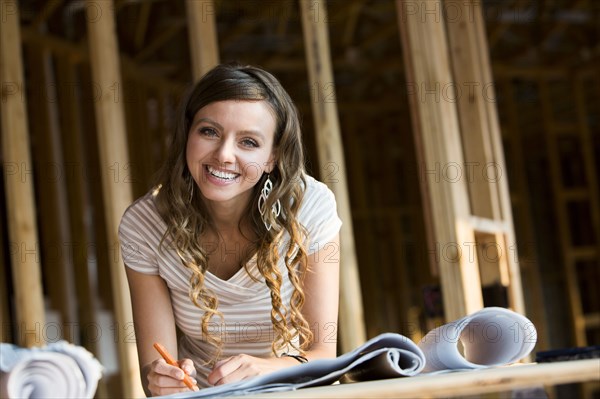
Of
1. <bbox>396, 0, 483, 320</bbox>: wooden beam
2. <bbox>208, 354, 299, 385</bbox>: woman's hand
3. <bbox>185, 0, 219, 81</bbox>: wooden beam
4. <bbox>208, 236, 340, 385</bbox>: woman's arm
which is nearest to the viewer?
<bbox>208, 354, 299, 385</bbox>: woman's hand

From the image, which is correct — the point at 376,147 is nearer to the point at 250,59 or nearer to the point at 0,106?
the point at 250,59

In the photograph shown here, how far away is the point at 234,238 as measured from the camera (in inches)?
88.1

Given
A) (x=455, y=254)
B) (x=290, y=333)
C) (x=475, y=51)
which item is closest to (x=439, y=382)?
(x=290, y=333)

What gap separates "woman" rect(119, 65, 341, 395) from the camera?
6.77ft

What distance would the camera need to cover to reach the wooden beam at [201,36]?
3.66 metres

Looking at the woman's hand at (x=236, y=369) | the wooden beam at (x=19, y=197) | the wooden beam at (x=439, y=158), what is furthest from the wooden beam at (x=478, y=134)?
the woman's hand at (x=236, y=369)

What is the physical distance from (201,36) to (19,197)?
1077mm

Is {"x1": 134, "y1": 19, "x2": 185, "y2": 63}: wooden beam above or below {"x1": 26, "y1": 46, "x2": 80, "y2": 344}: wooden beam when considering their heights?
above

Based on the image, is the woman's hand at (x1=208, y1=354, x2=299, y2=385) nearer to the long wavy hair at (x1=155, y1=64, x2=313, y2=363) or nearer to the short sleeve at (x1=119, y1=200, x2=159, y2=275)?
the long wavy hair at (x1=155, y1=64, x2=313, y2=363)

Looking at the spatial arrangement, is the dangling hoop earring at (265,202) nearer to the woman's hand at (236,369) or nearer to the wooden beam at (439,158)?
the woman's hand at (236,369)

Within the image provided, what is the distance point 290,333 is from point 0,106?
250 cm

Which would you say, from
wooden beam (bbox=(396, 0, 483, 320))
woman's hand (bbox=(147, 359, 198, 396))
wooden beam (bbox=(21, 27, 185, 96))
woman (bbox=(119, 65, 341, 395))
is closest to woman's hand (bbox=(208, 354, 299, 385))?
woman's hand (bbox=(147, 359, 198, 396))

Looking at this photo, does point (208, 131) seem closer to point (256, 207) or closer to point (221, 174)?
point (221, 174)

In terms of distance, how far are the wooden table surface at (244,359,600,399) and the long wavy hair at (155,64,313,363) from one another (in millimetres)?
956
